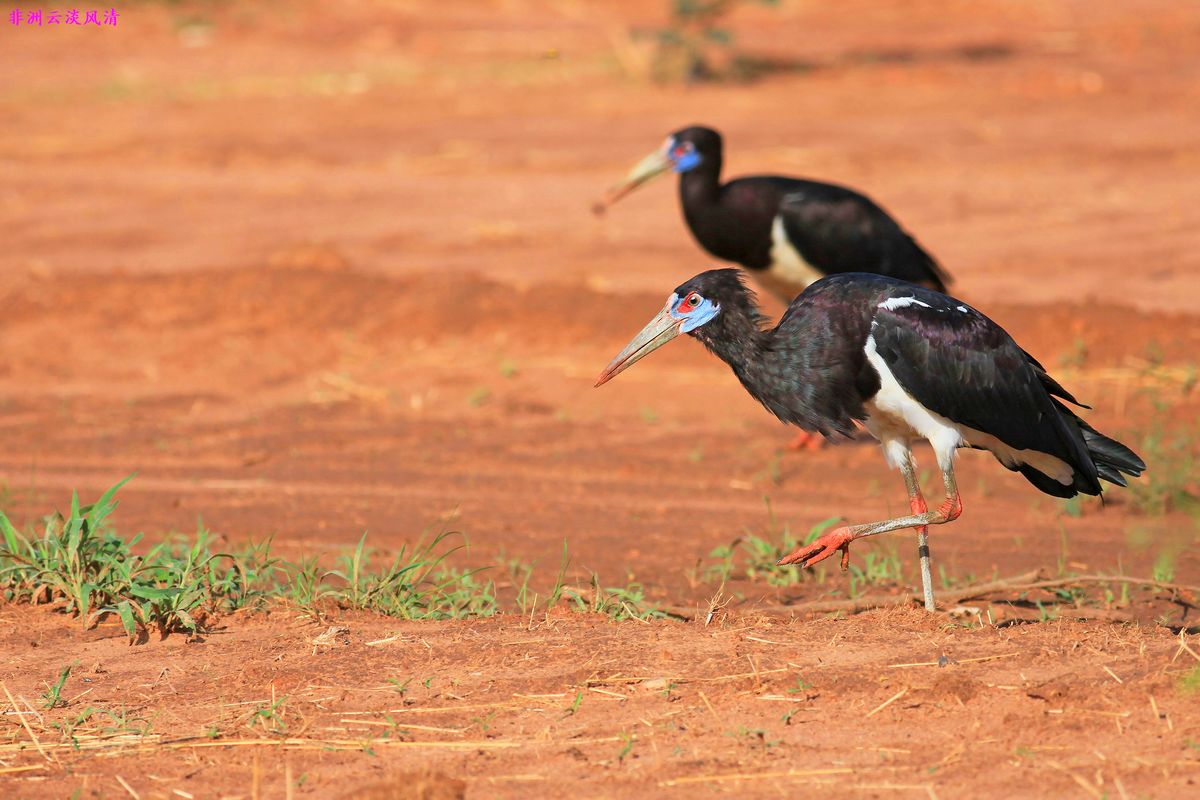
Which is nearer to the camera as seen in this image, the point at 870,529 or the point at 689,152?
the point at 870,529

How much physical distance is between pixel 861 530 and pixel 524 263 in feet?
21.3

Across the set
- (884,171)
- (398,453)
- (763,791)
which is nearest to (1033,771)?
(763,791)

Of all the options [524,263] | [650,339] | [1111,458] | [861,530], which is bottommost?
[524,263]

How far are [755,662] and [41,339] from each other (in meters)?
7.17

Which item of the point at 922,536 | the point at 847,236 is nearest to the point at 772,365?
the point at 922,536

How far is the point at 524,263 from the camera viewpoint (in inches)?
456

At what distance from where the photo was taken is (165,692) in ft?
14.8

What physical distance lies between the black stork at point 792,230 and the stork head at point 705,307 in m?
2.70

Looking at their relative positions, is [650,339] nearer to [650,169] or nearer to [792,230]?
[792,230]

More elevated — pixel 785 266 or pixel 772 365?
pixel 772 365

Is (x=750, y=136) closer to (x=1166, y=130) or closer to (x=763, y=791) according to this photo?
(x=1166, y=130)

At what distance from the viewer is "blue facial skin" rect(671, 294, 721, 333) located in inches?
218

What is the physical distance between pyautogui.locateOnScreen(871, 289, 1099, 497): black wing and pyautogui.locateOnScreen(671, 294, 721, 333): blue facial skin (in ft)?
1.84

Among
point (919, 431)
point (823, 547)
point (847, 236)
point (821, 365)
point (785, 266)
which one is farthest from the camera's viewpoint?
point (785, 266)
